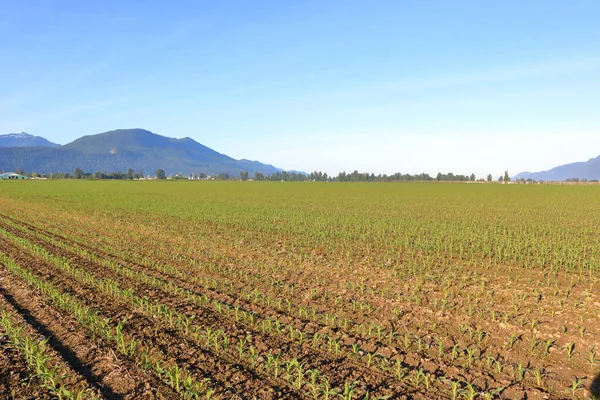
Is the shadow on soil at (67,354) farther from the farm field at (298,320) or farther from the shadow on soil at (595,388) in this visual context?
the shadow on soil at (595,388)

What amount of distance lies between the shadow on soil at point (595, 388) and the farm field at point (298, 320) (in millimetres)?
96

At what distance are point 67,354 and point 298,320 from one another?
447 cm

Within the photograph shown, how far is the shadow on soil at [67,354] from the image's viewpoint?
5555 mm

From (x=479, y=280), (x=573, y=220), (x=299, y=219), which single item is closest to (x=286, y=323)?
(x=479, y=280)

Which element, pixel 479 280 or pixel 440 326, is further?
pixel 479 280

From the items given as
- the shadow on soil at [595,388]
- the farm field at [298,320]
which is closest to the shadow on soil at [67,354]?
the farm field at [298,320]

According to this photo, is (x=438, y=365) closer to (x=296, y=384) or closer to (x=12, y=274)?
(x=296, y=384)

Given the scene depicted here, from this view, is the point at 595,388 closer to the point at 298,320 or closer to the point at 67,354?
the point at 298,320

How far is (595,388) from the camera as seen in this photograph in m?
5.84

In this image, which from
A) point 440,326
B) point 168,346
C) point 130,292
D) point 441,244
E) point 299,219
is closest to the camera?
point 168,346

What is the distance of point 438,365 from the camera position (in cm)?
646

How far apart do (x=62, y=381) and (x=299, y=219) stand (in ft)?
71.1

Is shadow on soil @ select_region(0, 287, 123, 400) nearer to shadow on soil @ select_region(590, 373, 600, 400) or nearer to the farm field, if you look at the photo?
the farm field

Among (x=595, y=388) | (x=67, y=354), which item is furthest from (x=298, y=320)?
(x=595, y=388)
